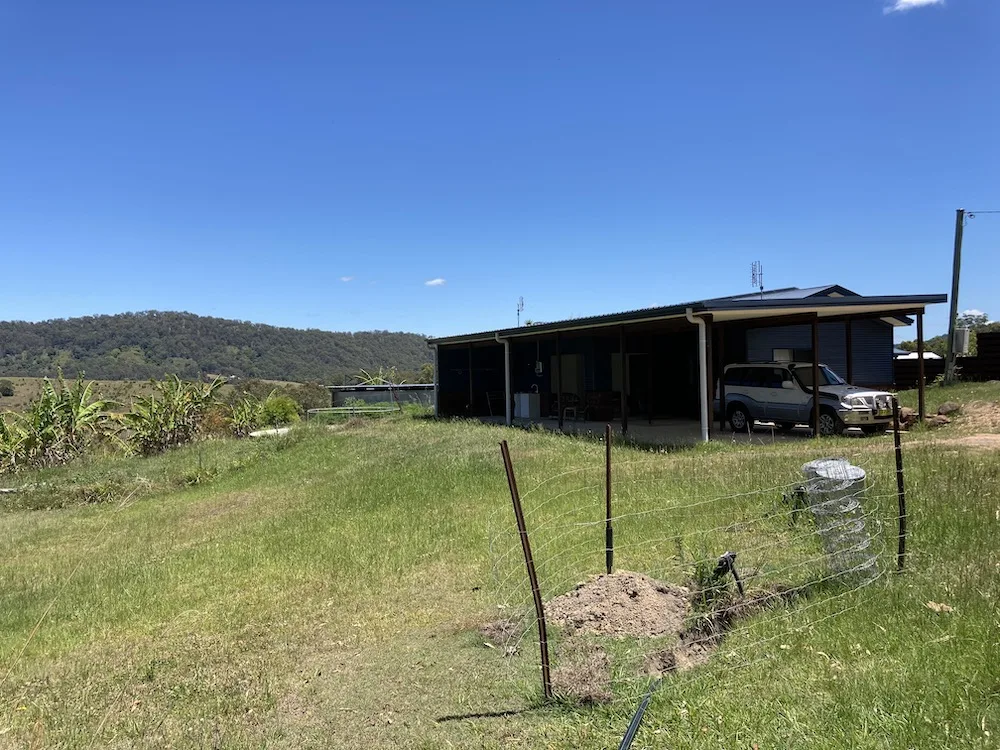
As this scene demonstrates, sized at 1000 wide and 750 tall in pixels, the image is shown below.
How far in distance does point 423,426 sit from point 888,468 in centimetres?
1509

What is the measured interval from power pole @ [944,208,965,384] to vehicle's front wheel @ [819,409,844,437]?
11.4 metres

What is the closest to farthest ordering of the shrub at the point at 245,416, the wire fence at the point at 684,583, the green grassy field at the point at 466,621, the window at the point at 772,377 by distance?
the green grassy field at the point at 466,621
the wire fence at the point at 684,583
the window at the point at 772,377
the shrub at the point at 245,416

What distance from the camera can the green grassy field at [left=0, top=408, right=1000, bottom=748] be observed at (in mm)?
3379

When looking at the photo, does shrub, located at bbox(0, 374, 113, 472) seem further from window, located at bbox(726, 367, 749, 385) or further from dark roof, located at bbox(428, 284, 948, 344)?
window, located at bbox(726, 367, 749, 385)

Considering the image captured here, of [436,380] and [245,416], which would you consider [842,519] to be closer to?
[436,380]

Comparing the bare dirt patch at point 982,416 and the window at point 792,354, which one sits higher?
the window at point 792,354

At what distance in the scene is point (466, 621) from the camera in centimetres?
521

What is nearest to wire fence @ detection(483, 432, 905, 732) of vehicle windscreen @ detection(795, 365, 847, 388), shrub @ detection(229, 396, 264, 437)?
vehicle windscreen @ detection(795, 365, 847, 388)

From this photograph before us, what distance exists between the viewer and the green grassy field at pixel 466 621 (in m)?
3.38

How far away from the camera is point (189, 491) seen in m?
15.0

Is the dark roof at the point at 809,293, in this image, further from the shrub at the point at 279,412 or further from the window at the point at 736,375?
the shrub at the point at 279,412

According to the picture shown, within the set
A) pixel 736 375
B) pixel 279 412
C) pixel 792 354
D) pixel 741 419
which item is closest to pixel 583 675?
pixel 741 419

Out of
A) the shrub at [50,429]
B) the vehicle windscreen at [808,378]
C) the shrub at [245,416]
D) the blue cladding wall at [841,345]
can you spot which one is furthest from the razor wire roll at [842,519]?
the shrub at [245,416]

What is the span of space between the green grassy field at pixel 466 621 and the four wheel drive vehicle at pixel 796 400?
371cm
